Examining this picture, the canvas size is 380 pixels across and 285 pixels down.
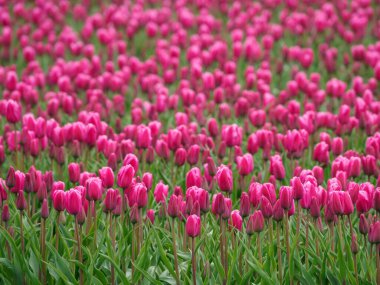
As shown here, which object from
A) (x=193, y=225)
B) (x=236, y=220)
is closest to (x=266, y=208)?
(x=236, y=220)

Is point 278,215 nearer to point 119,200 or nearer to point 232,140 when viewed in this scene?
point 119,200

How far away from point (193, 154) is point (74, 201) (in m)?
1.29

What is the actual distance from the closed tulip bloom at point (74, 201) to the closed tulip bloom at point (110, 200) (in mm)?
174

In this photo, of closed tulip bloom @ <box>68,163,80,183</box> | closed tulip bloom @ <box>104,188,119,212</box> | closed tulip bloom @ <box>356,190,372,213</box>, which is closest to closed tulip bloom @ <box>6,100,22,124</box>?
closed tulip bloom @ <box>68,163,80,183</box>

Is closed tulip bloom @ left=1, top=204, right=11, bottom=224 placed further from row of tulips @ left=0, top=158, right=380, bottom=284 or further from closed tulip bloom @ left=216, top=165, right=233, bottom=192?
closed tulip bloom @ left=216, top=165, right=233, bottom=192

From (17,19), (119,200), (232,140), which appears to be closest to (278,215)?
(119,200)

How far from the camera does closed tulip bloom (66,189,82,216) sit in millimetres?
3703

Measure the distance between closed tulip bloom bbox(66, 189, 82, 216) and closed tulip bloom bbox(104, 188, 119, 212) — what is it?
17cm

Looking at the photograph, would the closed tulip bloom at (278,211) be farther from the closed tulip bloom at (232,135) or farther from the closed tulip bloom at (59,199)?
the closed tulip bloom at (232,135)

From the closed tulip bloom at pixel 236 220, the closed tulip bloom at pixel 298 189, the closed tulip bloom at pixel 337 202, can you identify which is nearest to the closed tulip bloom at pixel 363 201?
the closed tulip bloom at pixel 337 202

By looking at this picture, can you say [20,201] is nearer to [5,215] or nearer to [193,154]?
[5,215]

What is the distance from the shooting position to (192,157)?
15.9 ft

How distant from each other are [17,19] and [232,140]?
21.2ft

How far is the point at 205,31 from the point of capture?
30.1 ft
